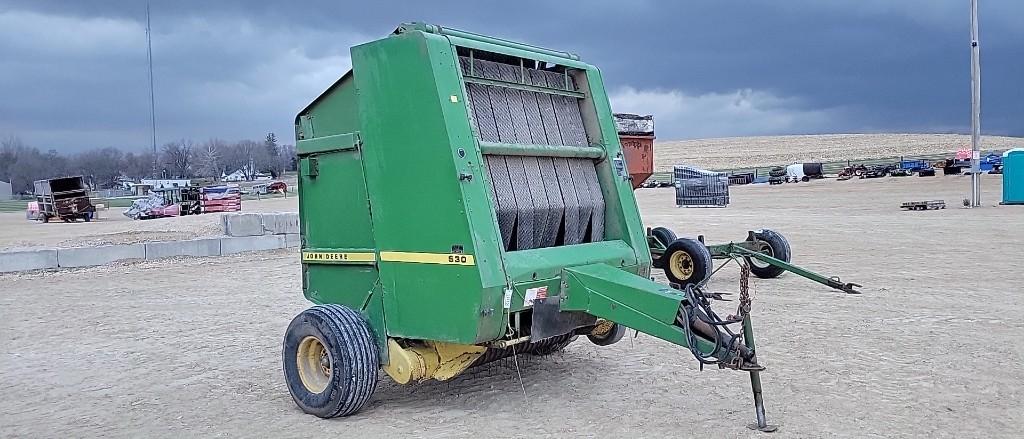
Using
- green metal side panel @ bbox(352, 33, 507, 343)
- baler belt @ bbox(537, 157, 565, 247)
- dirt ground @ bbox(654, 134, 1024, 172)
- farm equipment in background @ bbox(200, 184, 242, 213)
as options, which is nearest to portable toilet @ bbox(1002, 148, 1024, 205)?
baler belt @ bbox(537, 157, 565, 247)

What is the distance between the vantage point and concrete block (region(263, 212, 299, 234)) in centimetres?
1964

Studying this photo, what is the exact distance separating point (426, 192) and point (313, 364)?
5.46 feet

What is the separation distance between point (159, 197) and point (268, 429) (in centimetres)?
3488

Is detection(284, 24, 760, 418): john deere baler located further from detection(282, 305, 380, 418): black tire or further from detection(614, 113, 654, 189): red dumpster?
detection(614, 113, 654, 189): red dumpster

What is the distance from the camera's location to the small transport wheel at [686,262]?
11.4 m

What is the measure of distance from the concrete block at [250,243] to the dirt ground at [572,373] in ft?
14.5

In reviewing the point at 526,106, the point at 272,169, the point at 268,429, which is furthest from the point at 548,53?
the point at 272,169

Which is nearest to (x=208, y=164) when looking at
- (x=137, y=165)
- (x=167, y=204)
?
(x=137, y=165)

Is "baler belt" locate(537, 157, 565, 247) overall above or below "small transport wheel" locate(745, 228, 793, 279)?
above

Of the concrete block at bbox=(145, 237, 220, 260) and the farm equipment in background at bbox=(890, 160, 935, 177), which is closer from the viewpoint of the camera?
the concrete block at bbox=(145, 237, 220, 260)

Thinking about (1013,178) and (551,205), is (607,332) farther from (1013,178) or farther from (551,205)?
(1013,178)

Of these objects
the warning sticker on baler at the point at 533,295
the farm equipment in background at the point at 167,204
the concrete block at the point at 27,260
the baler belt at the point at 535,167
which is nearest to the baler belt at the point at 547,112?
the baler belt at the point at 535,167

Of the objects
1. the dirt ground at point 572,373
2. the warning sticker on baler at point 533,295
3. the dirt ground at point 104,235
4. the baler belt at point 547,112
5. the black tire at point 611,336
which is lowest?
the dirt ground at point 572,373

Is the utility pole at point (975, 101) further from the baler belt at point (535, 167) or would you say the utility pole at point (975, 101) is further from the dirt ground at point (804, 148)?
the dirt ground at point (804, 148)
